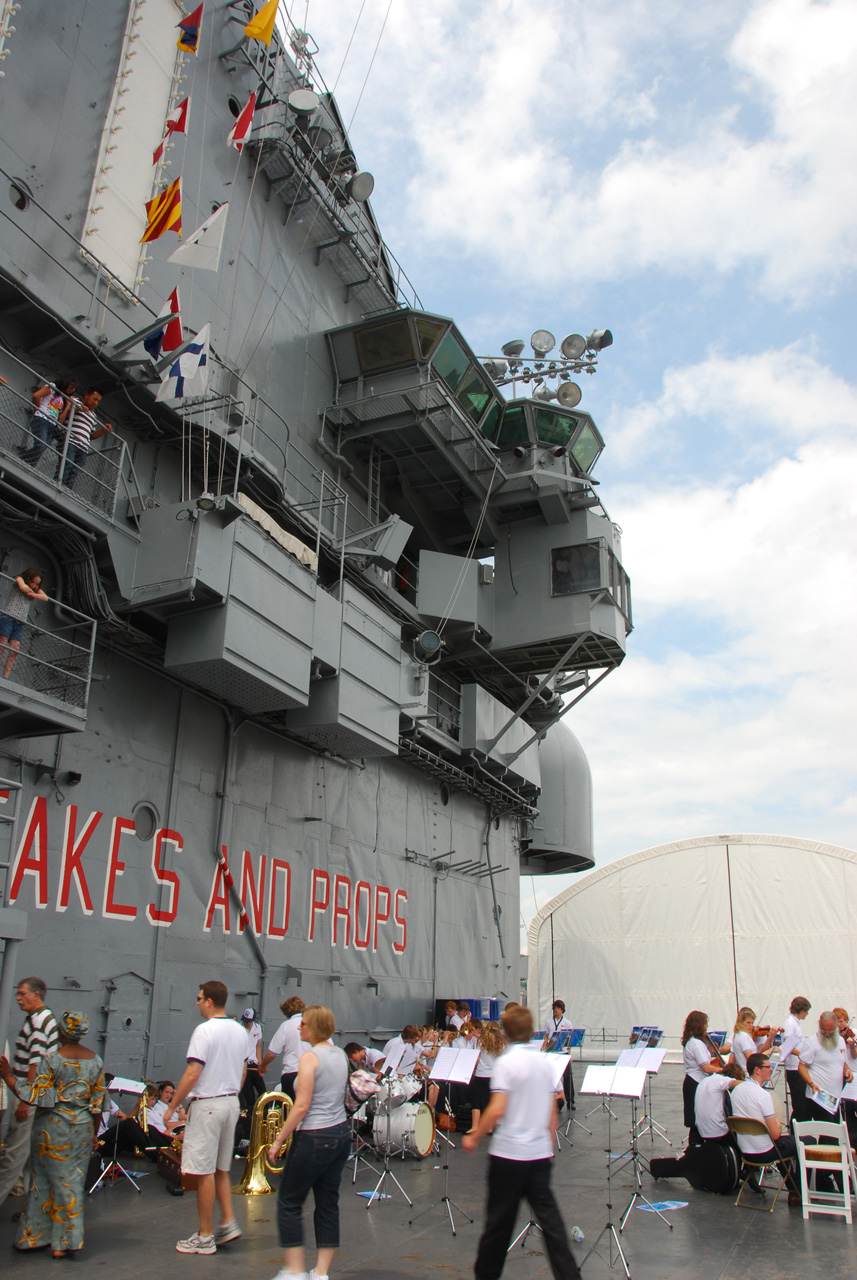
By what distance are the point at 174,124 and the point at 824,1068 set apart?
13.4m

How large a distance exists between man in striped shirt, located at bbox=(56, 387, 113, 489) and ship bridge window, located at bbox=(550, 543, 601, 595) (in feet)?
35.1

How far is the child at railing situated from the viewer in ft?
28.1

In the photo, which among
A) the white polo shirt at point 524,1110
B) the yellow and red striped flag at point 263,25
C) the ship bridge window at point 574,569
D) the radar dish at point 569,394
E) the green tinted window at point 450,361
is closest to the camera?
the white polo shirt at point 524,1110

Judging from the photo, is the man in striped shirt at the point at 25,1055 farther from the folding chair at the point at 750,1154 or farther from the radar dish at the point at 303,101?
the radar dish at the point at 303,101

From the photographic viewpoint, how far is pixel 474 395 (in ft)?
59.2

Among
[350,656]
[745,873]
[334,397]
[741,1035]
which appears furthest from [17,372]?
[745,873]

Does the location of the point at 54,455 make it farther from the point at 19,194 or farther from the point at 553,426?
the point at 553,426

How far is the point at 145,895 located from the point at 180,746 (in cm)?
193

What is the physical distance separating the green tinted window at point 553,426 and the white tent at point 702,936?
2345cm

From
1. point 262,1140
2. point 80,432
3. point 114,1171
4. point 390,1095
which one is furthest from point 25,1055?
point 80,432

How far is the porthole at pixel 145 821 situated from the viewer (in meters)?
10.7

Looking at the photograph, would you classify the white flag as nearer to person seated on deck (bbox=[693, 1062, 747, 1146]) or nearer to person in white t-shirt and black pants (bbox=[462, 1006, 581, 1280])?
person in white t-shirt and black pants (bbox=[462, 1006, 581, 1280])

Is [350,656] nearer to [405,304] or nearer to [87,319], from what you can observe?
[87,319]

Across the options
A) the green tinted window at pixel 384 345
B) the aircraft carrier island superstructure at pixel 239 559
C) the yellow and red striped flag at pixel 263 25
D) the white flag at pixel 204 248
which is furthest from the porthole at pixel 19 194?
the green tinted window at pixel 384 345
